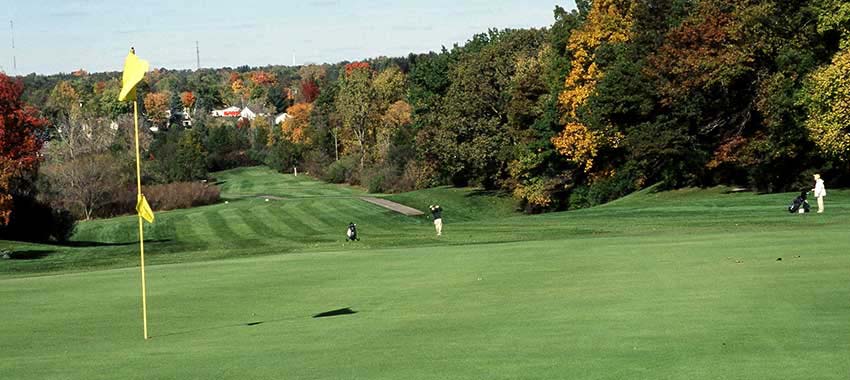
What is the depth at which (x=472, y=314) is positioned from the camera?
17.9m

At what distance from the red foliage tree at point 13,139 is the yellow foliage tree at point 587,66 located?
33258 mm

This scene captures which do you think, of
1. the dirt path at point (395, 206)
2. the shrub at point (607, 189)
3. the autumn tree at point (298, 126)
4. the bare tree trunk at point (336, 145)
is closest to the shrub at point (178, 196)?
the dirt path at point (395, 206)

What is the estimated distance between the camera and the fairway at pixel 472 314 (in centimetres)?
1266

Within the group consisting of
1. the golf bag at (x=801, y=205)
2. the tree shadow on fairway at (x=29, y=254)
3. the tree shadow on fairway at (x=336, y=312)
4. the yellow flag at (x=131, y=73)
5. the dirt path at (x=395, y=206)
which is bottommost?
the dirt path at (x=395, y=206)

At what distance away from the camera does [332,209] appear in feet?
270

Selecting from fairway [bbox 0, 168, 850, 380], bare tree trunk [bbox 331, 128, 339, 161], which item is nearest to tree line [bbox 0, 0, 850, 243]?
fairway [bbox 0, 168, 850, 380]

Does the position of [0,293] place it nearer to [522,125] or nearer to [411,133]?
[522,125]

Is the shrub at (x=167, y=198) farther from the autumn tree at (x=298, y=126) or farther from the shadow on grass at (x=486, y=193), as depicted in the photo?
the autumn tree at (x=298, y=126)

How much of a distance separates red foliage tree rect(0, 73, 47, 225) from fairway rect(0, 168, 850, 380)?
60.5 feet

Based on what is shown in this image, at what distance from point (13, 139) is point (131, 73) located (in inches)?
1790

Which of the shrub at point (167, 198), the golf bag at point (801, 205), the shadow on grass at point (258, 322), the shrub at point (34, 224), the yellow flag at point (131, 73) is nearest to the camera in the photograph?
the yellow flag at point (131, 73)

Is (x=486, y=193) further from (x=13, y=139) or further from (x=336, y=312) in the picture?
(x=336, y=312)

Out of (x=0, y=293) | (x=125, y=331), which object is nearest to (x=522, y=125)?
(x=0, y=293)

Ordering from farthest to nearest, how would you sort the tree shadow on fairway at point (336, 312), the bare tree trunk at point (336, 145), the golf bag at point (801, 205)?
1. the bare tree trunk at point (336, 145)
2. the golf bag at point (801, 205)
3. the tree shadow on fairway at point (336, 312)
